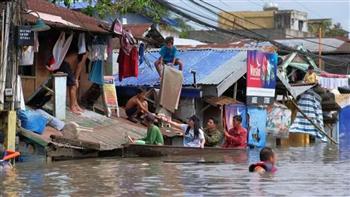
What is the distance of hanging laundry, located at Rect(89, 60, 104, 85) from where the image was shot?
2011 centimetres

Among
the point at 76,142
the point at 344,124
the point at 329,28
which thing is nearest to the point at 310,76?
the point at 344,124

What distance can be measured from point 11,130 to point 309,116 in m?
14.3

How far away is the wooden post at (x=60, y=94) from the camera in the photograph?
1738 cm

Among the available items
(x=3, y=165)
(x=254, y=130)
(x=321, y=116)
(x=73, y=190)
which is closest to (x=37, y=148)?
(x=3, y=165)

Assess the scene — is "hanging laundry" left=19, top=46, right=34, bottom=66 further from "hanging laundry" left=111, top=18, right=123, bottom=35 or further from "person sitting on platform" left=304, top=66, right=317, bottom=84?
"person sitting on platform" left=304, top=66, right=317, bottom=84

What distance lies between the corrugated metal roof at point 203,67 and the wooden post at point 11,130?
24.9 feet

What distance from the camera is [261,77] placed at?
24078 mm

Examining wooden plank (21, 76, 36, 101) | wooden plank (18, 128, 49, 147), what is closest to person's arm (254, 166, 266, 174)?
wooden plank (18, 128, 49, 147)

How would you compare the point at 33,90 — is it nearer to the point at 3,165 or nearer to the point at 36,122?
the point at 36,122

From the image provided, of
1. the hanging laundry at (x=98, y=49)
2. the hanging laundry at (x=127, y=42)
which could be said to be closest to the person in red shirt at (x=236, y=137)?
the hanging laundry at (x=127, y=42)

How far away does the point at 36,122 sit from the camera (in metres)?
16.3

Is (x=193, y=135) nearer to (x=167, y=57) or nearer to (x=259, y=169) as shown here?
(x=167, y=57)

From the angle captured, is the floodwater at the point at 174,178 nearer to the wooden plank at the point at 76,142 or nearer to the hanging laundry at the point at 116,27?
the wooden plank at the point at 76,142

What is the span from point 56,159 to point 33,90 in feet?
11.1
